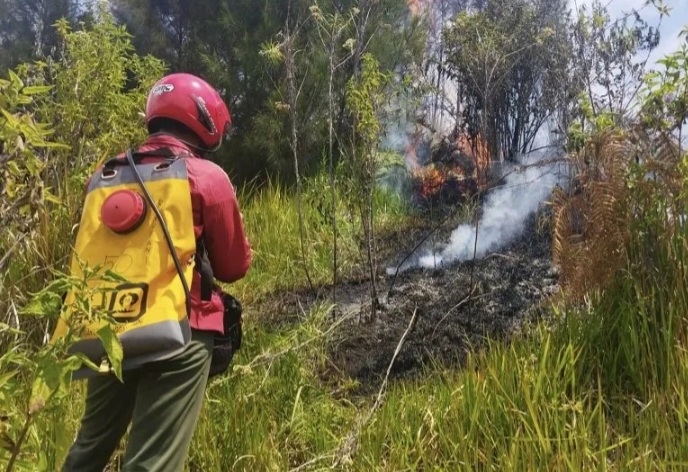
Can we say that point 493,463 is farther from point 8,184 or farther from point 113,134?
point 113,134

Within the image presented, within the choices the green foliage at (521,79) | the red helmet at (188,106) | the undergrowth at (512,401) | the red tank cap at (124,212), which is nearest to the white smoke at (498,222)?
the green foliage at (521,79)

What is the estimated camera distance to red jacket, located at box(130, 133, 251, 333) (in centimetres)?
236

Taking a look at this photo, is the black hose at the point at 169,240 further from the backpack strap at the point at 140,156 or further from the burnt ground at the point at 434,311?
the burnt ground at the point at 434,311

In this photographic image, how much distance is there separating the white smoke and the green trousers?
4169 millimetres

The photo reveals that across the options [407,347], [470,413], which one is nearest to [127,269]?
[470,413]

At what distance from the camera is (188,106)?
8.37ft

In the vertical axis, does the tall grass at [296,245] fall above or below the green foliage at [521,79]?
below

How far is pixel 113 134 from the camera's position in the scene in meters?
4.52

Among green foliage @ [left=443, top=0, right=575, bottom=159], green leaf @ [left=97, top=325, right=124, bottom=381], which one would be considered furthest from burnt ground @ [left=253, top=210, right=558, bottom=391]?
green foliage @ [left=443, top=0, right=575, bottom=159]

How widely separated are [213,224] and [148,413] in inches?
26.9

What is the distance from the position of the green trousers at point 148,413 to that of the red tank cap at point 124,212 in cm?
46

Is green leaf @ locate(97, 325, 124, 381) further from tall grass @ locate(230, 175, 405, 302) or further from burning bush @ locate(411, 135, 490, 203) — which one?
burning bush @ locate(411, 135, 490, 203)

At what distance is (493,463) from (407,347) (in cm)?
163

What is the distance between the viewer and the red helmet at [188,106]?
2.55 metres
